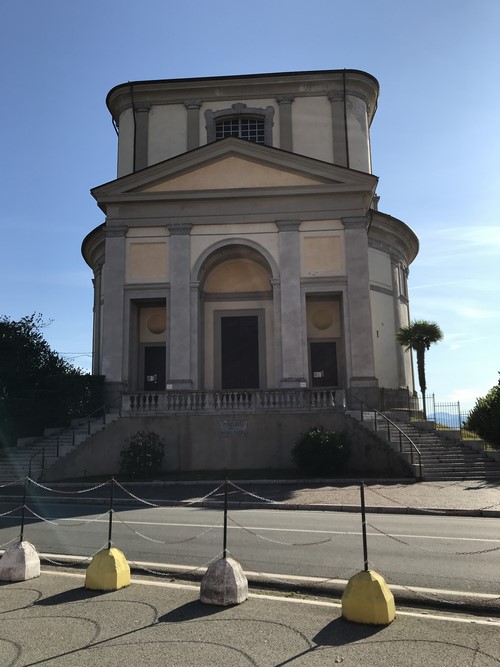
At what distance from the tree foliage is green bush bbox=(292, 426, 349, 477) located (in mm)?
9561

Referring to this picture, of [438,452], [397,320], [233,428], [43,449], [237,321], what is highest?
[397,320]

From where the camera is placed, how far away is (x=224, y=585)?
6.46 m

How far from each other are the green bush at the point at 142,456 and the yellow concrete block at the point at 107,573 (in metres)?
14.0

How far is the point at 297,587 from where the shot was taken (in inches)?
287

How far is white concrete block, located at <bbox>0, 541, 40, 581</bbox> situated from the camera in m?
7.72

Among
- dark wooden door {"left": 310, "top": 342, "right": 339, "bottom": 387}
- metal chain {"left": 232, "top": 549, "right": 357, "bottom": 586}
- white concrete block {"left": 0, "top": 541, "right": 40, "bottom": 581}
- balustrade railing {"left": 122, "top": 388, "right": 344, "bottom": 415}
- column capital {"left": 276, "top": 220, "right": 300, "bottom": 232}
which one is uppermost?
column capital {"left": 276, "top": 220, "right": 300, "bottom": 232}

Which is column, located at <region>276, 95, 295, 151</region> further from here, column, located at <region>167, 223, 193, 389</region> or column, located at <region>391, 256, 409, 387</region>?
column, located at <region>391, 256, 409, 387</region>

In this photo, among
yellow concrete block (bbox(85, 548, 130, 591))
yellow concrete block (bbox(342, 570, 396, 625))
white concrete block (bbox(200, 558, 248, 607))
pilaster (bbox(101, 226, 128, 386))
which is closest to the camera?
yellow concrete block (bbox(342, 570, 396, 625))

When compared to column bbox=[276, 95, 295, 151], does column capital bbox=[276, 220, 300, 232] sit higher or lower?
lower

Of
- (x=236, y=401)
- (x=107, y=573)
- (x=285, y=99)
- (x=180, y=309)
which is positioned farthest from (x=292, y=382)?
(x=107, y=573)

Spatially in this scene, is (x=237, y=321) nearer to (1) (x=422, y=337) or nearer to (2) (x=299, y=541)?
(1) (x=422, y=337)

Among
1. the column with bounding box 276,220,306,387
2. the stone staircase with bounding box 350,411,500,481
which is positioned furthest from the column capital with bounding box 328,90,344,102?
the stone staircase with bounding box 350,411,500,481

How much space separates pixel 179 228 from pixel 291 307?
6218 millimetres

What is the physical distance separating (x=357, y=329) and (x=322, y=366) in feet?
10.4
